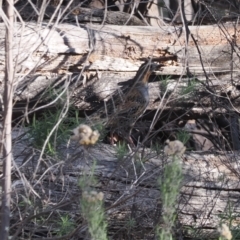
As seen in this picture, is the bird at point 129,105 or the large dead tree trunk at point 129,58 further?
the large dead tree trunk at point 129,58

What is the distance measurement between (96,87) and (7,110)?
140 centimetres

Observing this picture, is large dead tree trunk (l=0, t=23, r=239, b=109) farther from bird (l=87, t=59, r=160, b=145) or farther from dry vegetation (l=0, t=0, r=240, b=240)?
bird (l=87, t=59, r=160, b=145)

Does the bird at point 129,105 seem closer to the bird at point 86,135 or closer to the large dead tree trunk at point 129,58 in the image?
the large dead tree trunk at point 129,58

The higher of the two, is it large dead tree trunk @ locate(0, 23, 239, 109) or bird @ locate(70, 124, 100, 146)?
bird @ locate(70, 124, 100, 146)

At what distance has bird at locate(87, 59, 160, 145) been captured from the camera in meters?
4.29

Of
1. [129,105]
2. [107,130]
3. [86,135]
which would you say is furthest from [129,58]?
[86,135]

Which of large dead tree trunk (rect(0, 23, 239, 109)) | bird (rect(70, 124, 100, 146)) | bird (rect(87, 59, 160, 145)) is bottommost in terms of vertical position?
bird (rect(87, 59, 160, 145))

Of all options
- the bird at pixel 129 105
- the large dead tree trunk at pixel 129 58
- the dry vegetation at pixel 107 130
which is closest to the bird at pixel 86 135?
the dry vegetation at pixel 107 130

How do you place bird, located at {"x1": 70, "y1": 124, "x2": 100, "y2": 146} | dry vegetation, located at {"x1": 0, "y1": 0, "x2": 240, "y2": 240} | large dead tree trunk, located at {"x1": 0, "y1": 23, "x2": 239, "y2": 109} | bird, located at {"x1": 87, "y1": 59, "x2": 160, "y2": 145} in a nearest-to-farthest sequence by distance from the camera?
bird, located at {"x1": 70, "y1": 124, "x2": 100, "y2": 146} < dry vegetation, located at {"x1": 0, "y1": 0, "x2": 240, "y2": 240} < bird, located at {"x1": 87, "y1": 59, "x2": 160, "y2": 145} < large dead tree trunk, located at {"x1": 0, "y1": 23, "x2": 239, "y2": 109}

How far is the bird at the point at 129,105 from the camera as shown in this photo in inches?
169

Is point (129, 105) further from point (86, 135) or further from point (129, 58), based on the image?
point (86, 135)

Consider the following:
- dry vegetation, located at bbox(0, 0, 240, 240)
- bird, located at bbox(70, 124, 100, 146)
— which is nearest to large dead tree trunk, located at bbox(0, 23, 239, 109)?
dry vegetation, located at bbox(0, 0, 240, 240)

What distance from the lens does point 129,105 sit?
4.38 meters

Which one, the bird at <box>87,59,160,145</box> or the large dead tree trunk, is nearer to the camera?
the bird at <box>87,59,160,145</box>
